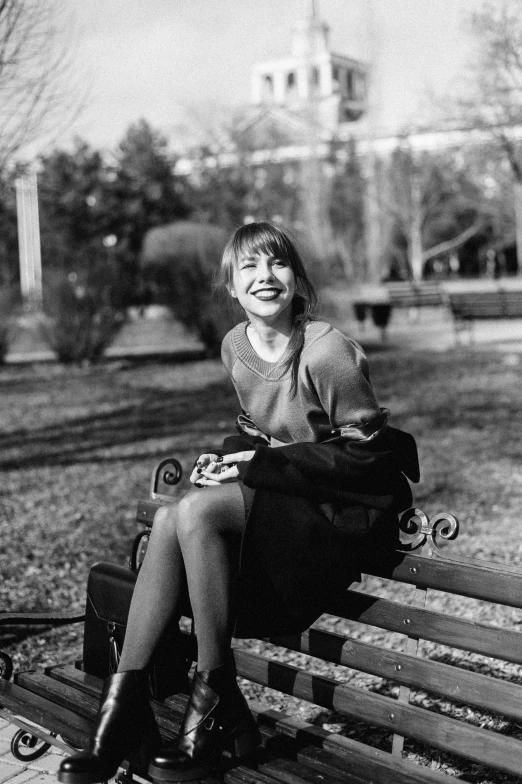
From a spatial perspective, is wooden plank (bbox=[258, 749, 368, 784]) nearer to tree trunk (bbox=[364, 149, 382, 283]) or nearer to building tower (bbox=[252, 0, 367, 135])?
building tower (bbox=[252, 0, 367, 135])

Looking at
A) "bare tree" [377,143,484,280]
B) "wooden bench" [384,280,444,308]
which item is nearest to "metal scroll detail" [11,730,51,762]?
"wooden bench" [384,280,444,308]

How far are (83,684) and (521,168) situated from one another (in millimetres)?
13160

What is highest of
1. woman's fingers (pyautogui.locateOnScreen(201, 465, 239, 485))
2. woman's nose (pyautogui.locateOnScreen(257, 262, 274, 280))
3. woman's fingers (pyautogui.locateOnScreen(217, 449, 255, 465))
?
woman's nose (pyautogui.locateOnScreen(257, 262, 274, 280))

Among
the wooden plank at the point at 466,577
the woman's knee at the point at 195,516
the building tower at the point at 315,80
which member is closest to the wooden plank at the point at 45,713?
the woman's knee at the point at 195,516

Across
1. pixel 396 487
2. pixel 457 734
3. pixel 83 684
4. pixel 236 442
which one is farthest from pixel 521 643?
pixel 83 684

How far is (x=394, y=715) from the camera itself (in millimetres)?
2426

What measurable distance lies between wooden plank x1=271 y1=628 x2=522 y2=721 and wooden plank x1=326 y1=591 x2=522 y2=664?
0.06m

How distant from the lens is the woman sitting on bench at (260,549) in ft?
8.06

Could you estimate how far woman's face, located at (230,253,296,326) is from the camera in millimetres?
2771

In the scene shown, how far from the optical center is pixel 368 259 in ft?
133

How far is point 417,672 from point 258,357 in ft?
3.09

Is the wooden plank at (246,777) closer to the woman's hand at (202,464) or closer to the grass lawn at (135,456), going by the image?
the woman's hand at (202,464)

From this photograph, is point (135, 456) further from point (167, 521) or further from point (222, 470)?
point (167, 521)

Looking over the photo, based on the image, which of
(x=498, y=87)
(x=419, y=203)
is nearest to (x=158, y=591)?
(x=498, y=87)
